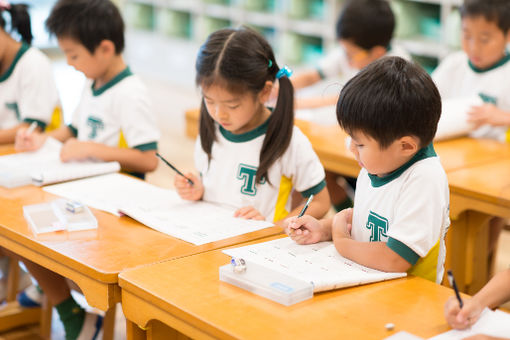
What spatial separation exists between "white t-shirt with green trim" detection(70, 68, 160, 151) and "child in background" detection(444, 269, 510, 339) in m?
1.27

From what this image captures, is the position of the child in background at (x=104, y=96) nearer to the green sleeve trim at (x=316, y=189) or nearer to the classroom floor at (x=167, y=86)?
the green sleeve trim at (x=316, y=189)

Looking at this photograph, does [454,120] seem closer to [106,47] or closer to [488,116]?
[488,116]

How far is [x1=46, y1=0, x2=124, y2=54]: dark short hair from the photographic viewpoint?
212 cm

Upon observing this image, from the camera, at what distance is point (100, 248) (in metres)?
1.38

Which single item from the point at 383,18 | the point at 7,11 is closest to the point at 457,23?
the point at 383,18

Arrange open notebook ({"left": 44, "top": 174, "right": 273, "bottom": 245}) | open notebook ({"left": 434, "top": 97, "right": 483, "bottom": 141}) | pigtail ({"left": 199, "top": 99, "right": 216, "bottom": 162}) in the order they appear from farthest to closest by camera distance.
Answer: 1. open notebook ({"left": 434, "top": 97, "right": 483, "bottom": 141})
2. pigtail ({"left": 199, "top": 99, "right": 216, "bottom": 162})
3. open notebook ({"left": 44, "top": 174, "right": 273, "bottom": 245})

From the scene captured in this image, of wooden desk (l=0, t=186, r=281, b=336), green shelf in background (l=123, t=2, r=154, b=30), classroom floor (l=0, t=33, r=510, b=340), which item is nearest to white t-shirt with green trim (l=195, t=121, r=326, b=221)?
wooden desk (l=0, t=186, r=281, b=336)

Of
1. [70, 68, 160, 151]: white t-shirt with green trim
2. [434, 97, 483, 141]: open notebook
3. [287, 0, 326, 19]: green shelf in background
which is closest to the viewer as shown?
[70, 68, 160, 151]: white t-shirt with green trim

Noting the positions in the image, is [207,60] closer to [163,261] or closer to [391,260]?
[163,261]

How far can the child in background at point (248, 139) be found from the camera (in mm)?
1642

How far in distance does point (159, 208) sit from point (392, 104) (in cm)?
67

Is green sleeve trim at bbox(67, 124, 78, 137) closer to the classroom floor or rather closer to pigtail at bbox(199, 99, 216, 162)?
pigtail at bbox(199, 99, 216, 162)

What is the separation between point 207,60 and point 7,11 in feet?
4.01

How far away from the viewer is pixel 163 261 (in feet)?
4.23
